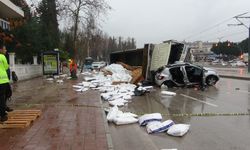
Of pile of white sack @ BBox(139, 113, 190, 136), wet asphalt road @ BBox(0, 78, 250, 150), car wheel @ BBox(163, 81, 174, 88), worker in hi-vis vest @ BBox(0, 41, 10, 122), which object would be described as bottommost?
car wheel @ BBox(163, 81, 174, 88)

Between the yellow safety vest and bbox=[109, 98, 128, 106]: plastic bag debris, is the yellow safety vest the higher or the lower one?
the higher one

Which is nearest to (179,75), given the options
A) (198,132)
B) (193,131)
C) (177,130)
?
(193,131)

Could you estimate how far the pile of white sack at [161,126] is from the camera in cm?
1004

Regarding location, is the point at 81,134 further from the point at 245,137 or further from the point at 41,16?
the point at 41,16

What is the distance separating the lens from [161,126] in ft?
34.4

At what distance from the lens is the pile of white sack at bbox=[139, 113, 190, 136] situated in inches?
395

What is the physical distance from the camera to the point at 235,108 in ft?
48.7

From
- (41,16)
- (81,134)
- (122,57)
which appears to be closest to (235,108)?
(81,134)

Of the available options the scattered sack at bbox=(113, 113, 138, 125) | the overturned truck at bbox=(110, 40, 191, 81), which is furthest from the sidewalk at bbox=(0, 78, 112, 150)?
the overturned truck at bbox=(110, 40, 191, 81)

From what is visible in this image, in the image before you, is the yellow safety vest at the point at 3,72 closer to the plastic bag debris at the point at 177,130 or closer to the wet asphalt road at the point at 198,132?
the wet asphalt road at the point at 198,132

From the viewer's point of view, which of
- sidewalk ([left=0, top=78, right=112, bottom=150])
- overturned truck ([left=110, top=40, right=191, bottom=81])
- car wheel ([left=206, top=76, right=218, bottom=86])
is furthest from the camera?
overturned truck ([left=110, top=40, right=191, bottom=81])

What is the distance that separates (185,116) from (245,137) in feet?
12.3

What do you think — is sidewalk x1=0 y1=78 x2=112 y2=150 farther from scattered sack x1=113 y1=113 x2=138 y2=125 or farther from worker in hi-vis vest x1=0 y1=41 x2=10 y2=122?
worker in hi-vis vest x1=0 y1=41 x2=10 y2=122

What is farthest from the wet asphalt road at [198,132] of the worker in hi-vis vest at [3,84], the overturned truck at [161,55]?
the overturned truck at [161,55]
